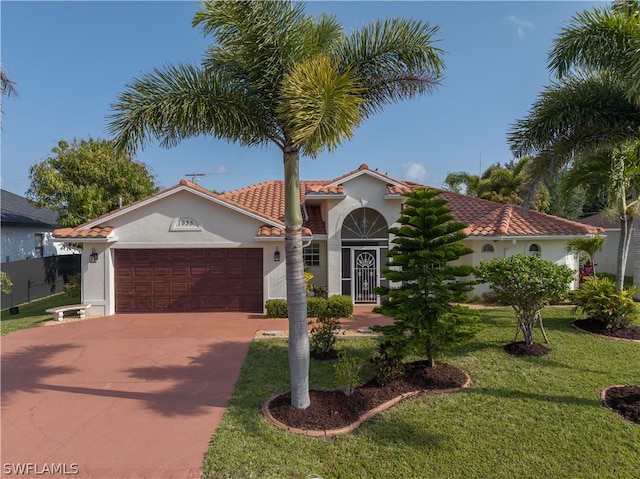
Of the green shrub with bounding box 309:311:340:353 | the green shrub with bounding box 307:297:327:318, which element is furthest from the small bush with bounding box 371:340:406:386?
the green shrub with bounding box 307:297:327:318

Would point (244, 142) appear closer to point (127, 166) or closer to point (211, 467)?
point (211, 467)

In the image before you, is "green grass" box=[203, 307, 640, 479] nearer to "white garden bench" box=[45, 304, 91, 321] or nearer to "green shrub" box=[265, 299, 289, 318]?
"green shrub" box=[265, 299, 289, 318]

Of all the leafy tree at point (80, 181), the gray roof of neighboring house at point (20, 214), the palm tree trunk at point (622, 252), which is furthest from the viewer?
the gray roof of neighboring house at point (20, 214)

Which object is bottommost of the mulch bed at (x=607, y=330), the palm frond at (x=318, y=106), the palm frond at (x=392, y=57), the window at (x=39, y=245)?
the mulch bed at (x=607, y=330)

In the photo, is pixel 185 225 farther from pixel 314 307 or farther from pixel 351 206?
pixel 351 206

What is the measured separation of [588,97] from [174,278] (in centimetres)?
1384

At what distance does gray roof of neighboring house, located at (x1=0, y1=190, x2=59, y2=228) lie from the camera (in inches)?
828

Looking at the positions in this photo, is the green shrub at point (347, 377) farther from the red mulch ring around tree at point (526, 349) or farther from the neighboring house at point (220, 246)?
the neighboring house at point (220, 246)

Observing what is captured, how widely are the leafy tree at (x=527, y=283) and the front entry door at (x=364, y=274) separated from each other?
21.4 feet

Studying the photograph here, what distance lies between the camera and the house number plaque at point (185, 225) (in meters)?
13.9

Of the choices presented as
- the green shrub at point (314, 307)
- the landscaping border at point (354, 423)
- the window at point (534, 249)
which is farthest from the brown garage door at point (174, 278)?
the window at point (534, 249)

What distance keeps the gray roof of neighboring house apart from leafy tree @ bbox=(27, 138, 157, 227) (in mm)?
3006

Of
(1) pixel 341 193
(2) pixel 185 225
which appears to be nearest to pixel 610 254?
(1) pixel 341 193

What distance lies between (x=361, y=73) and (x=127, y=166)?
675 inches
